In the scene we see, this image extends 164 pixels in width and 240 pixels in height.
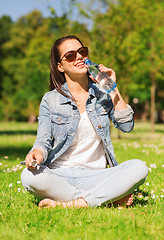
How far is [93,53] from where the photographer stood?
14867mm

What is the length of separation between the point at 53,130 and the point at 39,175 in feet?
2.24

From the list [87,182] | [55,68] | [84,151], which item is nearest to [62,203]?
[87,182]

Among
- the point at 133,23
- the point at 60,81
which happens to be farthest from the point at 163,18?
the point at 60,81

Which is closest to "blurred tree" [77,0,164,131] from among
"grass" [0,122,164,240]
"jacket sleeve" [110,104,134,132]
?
"jacket sleeve" [110,104,134,132]

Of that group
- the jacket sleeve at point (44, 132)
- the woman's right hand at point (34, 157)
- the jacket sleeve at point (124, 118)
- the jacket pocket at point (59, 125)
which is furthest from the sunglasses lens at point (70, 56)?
the woman's right hand at point (34, 157)

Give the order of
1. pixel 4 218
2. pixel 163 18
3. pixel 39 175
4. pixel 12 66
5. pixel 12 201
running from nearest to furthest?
1. pixel 4 218
2. pixel 39 175
3. pixel 12 201
4. pixel 163 18
5. pixel 12 66

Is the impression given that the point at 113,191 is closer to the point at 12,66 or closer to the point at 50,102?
the point at 50,102

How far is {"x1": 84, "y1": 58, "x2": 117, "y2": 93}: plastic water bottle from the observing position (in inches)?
156

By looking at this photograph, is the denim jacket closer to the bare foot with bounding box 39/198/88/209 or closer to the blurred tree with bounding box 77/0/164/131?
the bare foot with bounding box 39/198/88/209

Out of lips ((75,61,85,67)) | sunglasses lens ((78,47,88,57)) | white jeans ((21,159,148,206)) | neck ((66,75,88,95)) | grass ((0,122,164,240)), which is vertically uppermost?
sunglasses lens ((78,47,88,57))

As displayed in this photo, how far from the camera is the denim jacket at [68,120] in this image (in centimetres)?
385

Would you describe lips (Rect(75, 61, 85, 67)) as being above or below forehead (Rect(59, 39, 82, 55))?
below

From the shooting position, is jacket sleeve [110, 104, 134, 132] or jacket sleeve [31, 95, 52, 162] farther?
jacket sleeve [110, 104, 134, 132]

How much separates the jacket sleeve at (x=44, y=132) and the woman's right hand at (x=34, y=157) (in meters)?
0.09
